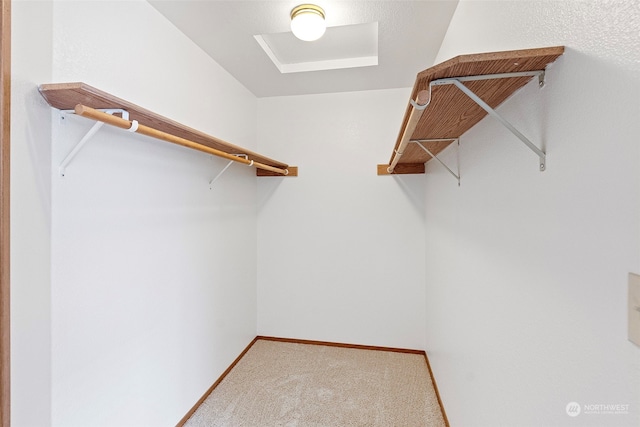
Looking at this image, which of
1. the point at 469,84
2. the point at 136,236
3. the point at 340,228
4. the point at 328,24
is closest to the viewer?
the point at 469,84

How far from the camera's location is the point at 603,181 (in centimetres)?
59

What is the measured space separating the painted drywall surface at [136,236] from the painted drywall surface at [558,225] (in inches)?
65.2

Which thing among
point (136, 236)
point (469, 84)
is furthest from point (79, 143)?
point (469, 84)

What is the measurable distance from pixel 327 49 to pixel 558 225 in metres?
2.06

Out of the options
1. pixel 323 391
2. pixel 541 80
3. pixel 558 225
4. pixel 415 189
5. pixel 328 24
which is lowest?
pixel 323 391

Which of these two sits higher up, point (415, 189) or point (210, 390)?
point (415, 189)

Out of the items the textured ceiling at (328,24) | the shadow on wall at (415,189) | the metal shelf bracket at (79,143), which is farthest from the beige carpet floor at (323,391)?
the textured ceiling at (328,24)

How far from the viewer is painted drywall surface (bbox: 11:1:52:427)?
1.01 metres

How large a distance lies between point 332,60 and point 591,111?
7.03 ft

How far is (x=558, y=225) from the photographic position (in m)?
0.75

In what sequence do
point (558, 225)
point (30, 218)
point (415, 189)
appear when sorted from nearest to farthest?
1. point (558, 225)
2. point (30, 218)
3. point (415, 189)

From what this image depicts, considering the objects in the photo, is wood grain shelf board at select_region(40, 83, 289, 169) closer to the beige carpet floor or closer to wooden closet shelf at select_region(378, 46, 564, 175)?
wooden closet shelf at select_region(378, 46, 564, 175)

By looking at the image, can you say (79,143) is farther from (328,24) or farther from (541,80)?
(541,80)

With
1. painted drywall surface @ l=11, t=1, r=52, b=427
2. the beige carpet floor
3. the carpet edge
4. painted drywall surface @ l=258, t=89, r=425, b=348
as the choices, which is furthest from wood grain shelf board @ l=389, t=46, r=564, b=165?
the carpet edge
